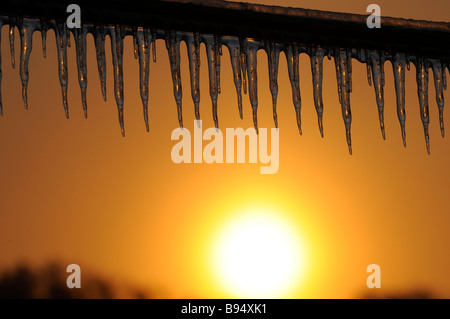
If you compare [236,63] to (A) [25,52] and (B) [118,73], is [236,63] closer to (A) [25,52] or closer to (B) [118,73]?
(B) [118,73]

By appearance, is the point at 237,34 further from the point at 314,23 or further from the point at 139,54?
the point at 139,54

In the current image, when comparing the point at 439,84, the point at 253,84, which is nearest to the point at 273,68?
the point at 253,84

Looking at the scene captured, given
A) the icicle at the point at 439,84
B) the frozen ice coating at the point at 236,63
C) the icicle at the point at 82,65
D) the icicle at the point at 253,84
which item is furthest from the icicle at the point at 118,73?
the icicle at the point at 439,84

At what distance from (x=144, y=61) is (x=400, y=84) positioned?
1276 mm

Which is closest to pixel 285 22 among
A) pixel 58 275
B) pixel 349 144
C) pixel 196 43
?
pixel 196 43

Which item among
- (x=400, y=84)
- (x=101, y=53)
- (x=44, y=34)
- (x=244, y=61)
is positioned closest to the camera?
(x=44, y=34)

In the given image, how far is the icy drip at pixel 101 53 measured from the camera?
2.15m

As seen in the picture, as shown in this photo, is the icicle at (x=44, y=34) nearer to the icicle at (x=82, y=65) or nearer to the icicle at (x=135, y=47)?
the icicle at (x=82, y=65)

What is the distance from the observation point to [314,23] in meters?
1.94

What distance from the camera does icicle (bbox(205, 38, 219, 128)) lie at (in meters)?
2.28

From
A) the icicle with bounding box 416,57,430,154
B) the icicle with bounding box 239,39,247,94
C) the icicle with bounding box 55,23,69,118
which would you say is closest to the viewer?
the icicle with bounding box 239,39,247,94

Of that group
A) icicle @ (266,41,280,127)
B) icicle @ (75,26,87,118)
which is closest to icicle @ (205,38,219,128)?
icicle @ (266,41,280,127)

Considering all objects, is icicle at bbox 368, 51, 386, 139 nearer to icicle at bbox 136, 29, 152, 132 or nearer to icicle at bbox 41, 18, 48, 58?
icicle at bbox 136, 29, 152, 132

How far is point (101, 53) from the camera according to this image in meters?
2.40
